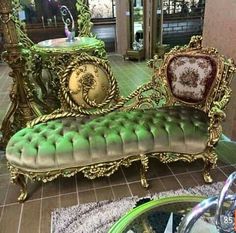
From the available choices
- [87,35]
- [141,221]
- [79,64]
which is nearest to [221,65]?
[79,64]

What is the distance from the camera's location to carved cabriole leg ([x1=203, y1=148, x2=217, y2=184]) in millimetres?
2107

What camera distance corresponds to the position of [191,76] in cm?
233

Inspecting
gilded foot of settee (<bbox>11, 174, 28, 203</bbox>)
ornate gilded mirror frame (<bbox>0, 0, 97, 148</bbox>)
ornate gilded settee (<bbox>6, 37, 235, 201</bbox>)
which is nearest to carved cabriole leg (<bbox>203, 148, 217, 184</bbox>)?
ornate gilded settee (<bbox>6, 37, 235, 201</bbox>)

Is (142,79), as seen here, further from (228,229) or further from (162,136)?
(228,229)

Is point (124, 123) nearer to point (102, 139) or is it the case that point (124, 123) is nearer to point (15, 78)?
point (102, 139)

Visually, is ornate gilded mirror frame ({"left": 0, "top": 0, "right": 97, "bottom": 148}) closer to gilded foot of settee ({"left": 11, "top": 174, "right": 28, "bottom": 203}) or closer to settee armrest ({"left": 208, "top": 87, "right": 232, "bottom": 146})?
gilded foot of settee ({"left": 11, "top": 174, "right": 28, "bottom": 203})

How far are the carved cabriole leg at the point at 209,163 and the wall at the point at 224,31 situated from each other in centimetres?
70

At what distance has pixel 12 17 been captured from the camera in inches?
92.7

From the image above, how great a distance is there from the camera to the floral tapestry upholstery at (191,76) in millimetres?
2242

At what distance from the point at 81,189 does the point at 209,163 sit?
104 cm

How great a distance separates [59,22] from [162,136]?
22.6ft

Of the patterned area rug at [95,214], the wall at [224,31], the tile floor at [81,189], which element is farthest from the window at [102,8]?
the patterned area rug at [95,214]

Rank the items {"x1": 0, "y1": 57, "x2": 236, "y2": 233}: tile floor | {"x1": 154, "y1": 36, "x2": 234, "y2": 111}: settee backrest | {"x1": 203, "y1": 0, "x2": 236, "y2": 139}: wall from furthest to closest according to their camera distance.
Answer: {"x1": 203, "y1": 0, "x2": 236, "y2": 139}: wall
{"x1": 154, "y1": 36, "x2": 234, "y2": 111}: settee backrest
{"x1": 0, "y1": 57, "x2": 236, "y2": 233}: tile floor

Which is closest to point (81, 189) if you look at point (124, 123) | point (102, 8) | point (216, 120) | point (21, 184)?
point (21, 184)
